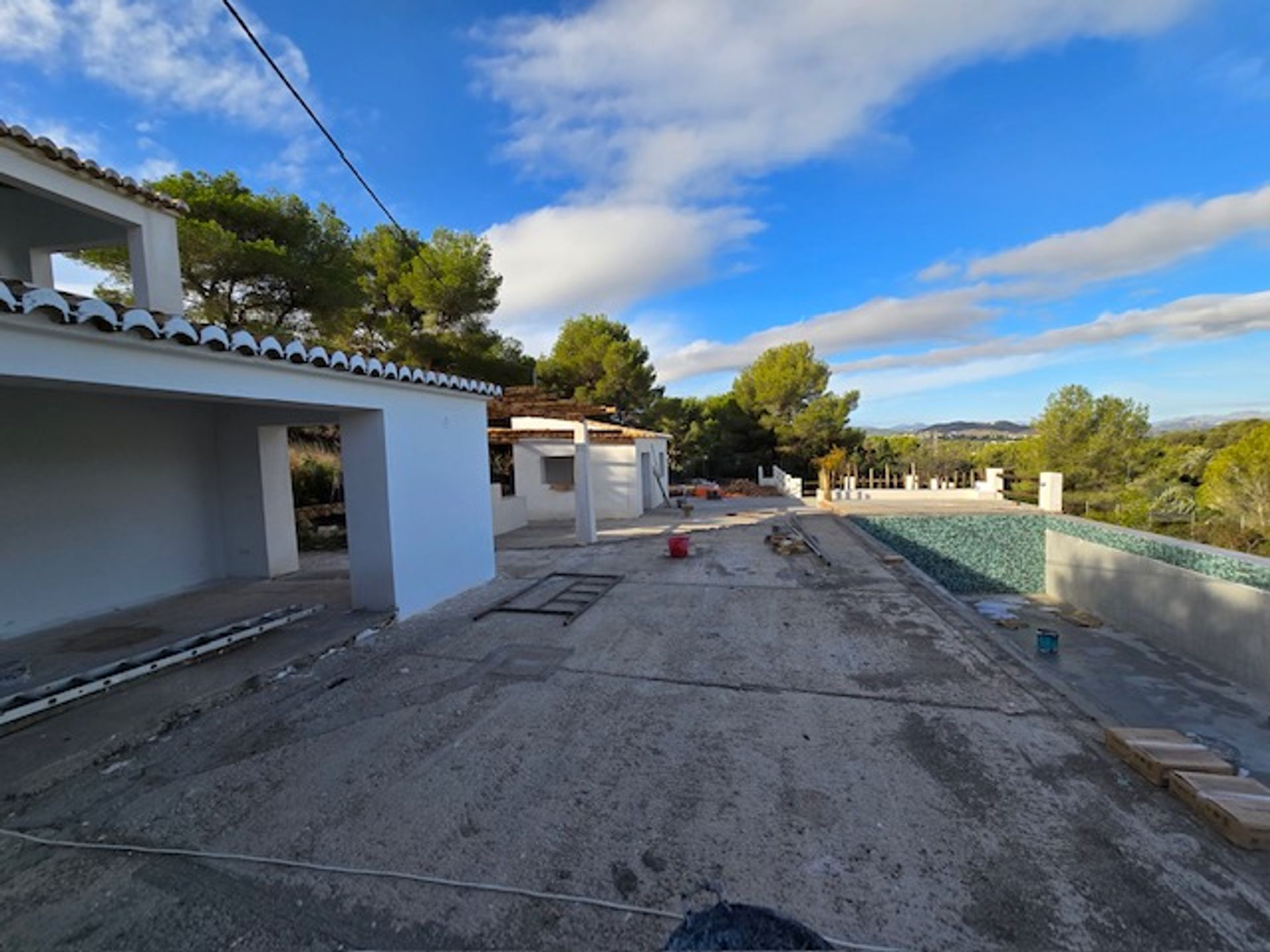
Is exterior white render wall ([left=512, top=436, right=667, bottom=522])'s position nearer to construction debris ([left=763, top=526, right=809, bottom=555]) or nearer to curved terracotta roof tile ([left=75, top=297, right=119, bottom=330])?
construction debris ([left=763, top=526, right=809, bottom=555])

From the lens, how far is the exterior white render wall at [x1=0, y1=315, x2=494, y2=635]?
11.4 ft

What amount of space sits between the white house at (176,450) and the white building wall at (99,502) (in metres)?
0.02

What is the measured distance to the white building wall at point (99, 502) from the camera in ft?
18.1

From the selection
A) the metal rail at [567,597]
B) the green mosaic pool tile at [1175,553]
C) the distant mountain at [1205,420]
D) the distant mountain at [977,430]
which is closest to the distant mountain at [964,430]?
the distant mountain at [977,430]

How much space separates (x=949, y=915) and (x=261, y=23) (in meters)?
7.67

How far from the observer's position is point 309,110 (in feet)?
17.3

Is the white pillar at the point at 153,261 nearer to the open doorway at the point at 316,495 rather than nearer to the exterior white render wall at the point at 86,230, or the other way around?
the exterior white render wall at the point at 86,230

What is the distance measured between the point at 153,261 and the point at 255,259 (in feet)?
15.7

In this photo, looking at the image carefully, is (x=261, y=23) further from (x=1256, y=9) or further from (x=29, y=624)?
(x=1256, y=9)

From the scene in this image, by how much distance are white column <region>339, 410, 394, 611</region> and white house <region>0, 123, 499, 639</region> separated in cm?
2

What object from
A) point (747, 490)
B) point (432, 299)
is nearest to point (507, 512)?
point (432, 299)

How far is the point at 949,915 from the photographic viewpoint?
216cm

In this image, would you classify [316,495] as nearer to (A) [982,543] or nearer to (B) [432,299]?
(B) [432,299]

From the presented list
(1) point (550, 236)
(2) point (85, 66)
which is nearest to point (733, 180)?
(1) point (550, 236)
